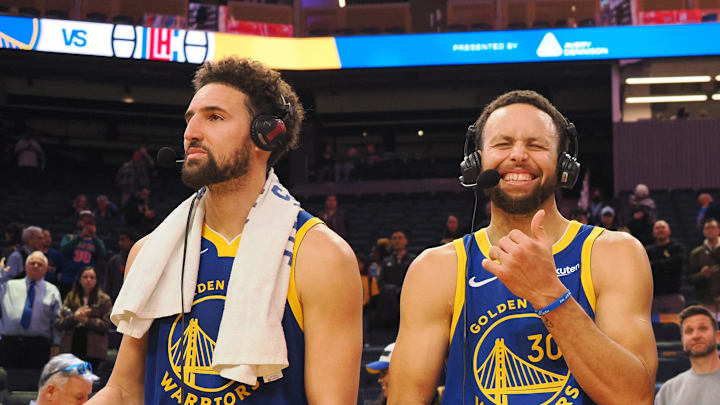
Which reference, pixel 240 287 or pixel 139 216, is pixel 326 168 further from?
pixel 240 287

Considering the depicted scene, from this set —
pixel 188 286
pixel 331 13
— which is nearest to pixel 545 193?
pixel 188 286

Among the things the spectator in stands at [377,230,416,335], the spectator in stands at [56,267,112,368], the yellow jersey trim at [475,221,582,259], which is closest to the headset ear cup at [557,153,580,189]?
the yellow jersey trim at [475,221,582,259]

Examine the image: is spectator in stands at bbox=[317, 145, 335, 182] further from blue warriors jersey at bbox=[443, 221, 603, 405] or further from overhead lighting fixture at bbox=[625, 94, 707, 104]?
blue warriors jersey at bbox=[443, 221, 603, 405]

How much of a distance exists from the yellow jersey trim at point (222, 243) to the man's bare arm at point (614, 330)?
103 centimetres

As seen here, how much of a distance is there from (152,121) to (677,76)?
13854mm

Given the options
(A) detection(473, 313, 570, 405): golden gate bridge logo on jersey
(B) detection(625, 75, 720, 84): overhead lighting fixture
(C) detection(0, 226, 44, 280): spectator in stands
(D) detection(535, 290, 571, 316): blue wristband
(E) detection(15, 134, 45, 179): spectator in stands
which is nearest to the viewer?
(D) detection(535, 290, 571, 316): blue wristband

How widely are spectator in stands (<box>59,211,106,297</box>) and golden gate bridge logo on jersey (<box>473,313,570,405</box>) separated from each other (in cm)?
872

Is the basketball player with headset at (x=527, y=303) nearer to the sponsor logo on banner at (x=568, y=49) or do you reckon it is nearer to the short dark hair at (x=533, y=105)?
the short dark hair at (x=533, y=105)

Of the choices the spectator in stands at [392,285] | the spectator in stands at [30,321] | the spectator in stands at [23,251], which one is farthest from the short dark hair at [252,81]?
the spectator in stands at [23,251]

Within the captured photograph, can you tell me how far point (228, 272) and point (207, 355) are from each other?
27cm

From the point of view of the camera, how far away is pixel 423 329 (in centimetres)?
281

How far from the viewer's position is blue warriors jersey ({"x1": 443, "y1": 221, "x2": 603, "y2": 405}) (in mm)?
2662

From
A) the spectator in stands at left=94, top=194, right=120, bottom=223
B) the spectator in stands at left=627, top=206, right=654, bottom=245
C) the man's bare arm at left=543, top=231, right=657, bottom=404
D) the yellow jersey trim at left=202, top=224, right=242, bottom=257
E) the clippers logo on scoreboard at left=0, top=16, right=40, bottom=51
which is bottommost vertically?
the man's bare arm at left=543, top=231, right=657, bottom=404

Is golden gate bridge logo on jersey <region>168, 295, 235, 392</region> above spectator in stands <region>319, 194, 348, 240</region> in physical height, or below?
below
